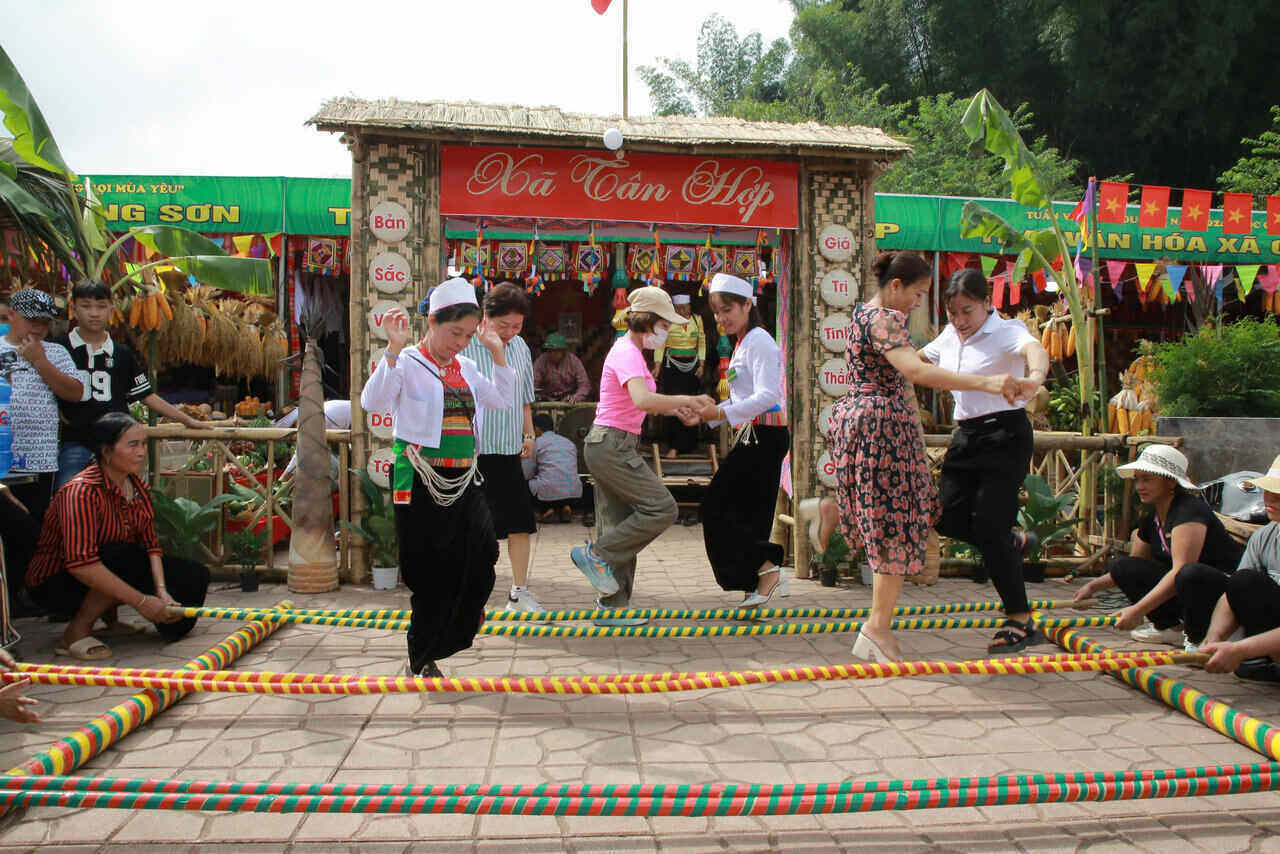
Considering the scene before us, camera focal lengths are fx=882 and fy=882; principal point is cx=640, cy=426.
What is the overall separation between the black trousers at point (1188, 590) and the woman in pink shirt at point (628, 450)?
98.6 inches

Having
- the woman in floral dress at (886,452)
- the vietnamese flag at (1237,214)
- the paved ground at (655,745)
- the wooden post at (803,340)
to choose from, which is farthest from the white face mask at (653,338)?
the vietnamese flag at (1237,214)

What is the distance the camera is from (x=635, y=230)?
33.9ft

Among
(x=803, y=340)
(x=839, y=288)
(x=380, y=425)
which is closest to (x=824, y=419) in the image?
(x=803, y=340)

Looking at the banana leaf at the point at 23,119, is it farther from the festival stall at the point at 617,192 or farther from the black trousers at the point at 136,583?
the black trousers at the point at 136,583

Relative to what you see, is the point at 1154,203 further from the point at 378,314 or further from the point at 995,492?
the point at 378,314

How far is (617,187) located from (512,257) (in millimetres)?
3666

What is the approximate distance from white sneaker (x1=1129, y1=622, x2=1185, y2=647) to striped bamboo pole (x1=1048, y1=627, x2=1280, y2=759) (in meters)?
0.54

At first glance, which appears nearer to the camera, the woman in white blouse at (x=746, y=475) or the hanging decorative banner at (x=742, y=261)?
the woman in white blouse at (x=746, y=475)

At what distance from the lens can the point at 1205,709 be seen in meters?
3.54

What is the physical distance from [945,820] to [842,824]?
1.07ft

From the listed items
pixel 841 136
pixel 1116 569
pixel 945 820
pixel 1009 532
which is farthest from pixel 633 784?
pixel 841 136

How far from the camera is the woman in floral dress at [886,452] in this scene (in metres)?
4.17

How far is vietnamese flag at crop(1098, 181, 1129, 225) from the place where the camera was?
10.1 m

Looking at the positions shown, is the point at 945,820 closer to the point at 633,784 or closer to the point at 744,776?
the point at 744,776
